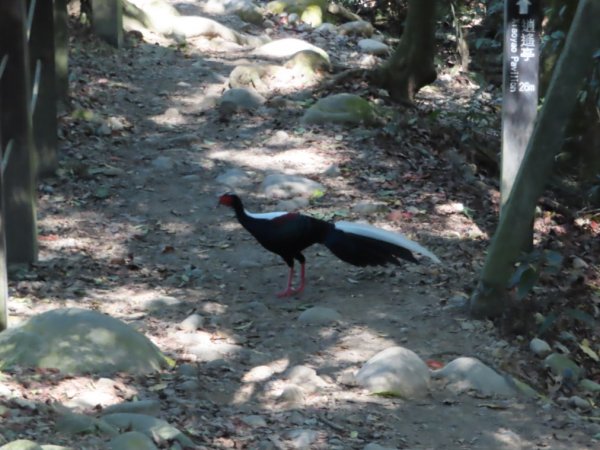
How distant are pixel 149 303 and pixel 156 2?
8657 mm

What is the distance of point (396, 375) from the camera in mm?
5531

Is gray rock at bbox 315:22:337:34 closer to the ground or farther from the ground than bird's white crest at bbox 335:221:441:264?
farther from the ground

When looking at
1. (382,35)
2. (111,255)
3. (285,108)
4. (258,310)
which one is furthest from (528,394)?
(382,35)

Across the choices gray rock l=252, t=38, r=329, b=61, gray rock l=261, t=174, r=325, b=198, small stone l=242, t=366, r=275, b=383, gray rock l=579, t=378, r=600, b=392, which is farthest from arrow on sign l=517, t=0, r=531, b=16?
gray rock l=252, t=38, r=329, b=61

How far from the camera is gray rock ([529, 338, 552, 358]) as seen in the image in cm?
635

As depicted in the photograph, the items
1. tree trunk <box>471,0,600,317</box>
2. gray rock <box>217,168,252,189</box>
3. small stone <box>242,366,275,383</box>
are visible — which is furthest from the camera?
gray rock <box>217,168,252,189</box>

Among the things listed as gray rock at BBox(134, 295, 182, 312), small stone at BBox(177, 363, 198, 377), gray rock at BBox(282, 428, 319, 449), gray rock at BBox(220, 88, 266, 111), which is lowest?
gray rock at BBox(134, 295, 182, 312)

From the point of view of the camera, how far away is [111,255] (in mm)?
7516

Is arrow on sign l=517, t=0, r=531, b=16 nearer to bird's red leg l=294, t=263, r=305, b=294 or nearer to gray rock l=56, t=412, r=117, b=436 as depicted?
bird's red leg l=294, t=263, r=305, b=294

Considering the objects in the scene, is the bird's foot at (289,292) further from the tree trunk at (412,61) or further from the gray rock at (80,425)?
the tree trunk at (412,61)

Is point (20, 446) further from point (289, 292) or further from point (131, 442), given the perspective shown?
point (289, 292)

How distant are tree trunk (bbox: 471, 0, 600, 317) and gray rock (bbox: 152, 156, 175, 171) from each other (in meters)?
3.72

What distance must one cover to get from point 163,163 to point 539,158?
416 cm

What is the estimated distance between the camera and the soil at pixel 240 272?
5082mm
